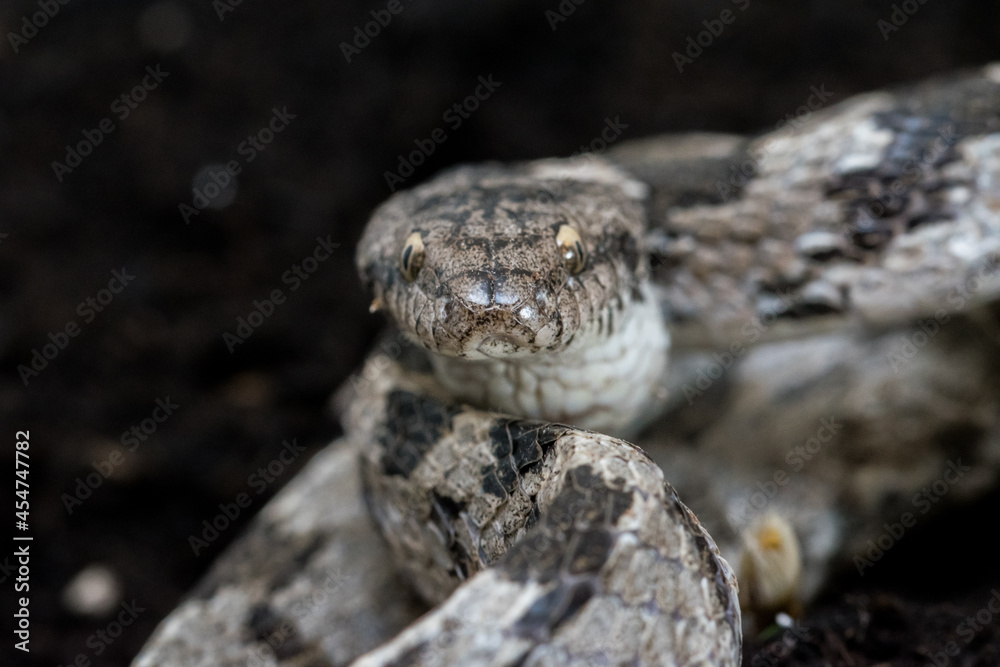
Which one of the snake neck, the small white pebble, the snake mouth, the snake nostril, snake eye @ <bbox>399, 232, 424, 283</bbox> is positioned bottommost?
the small white pebble

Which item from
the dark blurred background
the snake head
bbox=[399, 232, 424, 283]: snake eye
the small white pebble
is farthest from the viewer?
the dark blurred background

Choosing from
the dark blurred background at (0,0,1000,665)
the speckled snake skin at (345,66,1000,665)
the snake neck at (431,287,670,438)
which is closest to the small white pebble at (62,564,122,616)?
the dark blurred background at (0,0,1000,665)

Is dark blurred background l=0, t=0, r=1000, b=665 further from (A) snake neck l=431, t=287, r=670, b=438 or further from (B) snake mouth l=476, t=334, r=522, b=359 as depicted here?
(B) snake mouth l=476, t=334, r=522, b=359

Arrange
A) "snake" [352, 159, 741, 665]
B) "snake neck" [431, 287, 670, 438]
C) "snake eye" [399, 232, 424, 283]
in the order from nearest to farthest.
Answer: "snake" [352, 159, 741, 665]
"snake eye" [399, 232, 424, 283]
"snake neck" [431, 287, 670, 438]

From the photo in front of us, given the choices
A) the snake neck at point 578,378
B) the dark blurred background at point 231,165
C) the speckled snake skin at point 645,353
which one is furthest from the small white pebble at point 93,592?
the snake neck at point 578,378

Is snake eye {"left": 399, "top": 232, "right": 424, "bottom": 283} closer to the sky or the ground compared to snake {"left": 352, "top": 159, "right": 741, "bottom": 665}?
closer to the sky

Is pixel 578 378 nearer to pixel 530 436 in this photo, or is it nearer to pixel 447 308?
pixel 530 436

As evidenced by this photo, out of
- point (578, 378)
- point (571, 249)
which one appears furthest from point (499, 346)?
point (578, 378)
